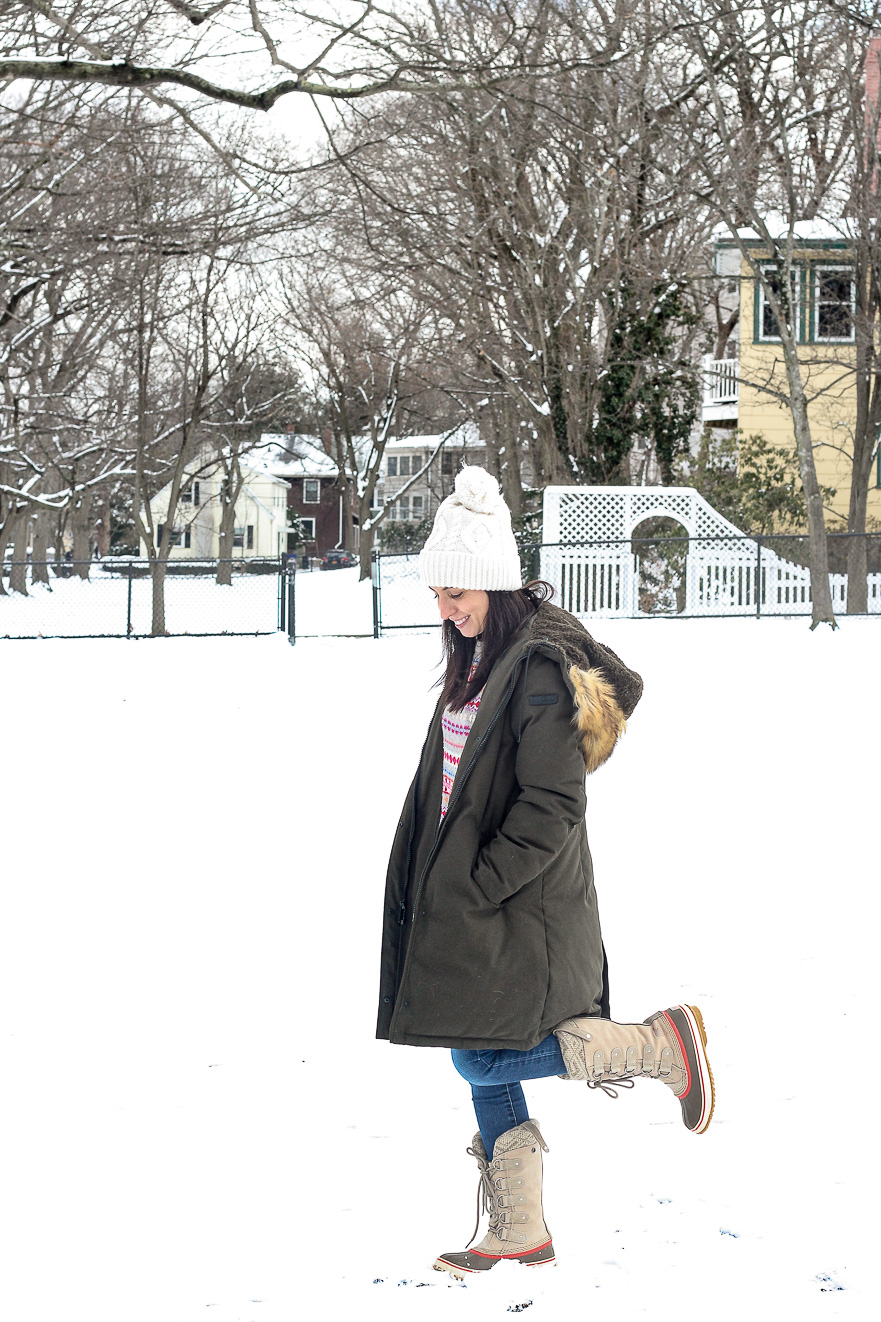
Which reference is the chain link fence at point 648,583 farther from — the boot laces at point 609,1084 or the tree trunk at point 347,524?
the tree trunk at point 347,524

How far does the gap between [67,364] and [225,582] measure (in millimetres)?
5619

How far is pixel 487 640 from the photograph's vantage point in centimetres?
296

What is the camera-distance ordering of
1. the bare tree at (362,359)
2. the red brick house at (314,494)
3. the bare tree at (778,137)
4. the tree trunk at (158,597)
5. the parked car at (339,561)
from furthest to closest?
the red brick house at (314,494) < the parked car at (339,561) < the bare tree at (362,359) < the tree trunk at (158,597) < the bare tree at (778,137)

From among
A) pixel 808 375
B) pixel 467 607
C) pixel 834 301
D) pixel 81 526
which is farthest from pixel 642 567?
pixel 81 526

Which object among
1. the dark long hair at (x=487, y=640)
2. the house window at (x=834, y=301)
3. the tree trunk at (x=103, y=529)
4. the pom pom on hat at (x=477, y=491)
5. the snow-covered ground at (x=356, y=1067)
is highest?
the house window at (x=834, y=301)

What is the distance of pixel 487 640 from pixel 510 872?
555 millimetres

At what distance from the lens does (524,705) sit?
9.05ft

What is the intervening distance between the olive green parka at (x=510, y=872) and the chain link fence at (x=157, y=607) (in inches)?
667

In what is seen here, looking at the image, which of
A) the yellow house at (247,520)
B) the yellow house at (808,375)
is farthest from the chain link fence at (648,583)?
the yellow house at (247,520)

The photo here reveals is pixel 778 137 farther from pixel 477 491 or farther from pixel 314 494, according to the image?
pixel 314 494

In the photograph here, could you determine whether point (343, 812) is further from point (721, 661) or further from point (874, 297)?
point (874, 297)

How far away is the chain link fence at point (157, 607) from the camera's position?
68.3 ft

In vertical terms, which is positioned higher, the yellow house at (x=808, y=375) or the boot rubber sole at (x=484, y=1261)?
the yellow house at (x=808, y=375)

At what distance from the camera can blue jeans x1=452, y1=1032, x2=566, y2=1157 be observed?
115 inches
